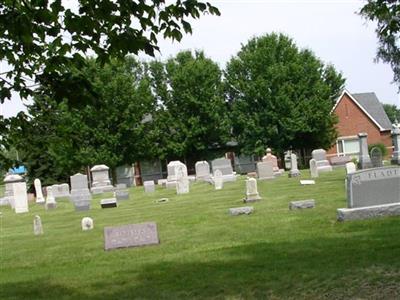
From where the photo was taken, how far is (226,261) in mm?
9258

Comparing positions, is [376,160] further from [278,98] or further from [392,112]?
[392,112]

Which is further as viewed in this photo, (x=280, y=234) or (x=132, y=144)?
(x=132, y=144)

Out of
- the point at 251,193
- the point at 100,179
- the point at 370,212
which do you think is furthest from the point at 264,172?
the point at 370,212

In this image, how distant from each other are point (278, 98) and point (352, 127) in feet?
37.2

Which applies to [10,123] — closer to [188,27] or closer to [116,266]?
[188,27]

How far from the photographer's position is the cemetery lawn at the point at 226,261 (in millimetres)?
7262

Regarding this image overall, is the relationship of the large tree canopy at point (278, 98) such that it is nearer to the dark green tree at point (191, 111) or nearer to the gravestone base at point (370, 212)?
the dark green tree at point (191, 111)

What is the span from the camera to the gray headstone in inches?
492

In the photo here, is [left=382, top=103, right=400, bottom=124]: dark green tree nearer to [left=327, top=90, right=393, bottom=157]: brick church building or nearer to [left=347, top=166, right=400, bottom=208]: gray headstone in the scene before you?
[left=327, top=90, right=393, bottom=157]: brick church building

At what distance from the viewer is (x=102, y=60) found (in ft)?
17.0

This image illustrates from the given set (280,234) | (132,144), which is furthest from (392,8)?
(132,144)

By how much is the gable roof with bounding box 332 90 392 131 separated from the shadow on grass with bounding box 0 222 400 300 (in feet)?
167

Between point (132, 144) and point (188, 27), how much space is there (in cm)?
4659

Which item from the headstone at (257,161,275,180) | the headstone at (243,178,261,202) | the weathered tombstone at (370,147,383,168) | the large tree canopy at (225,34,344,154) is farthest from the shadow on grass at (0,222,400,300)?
the large tree canopy at (225,34,344,154)
